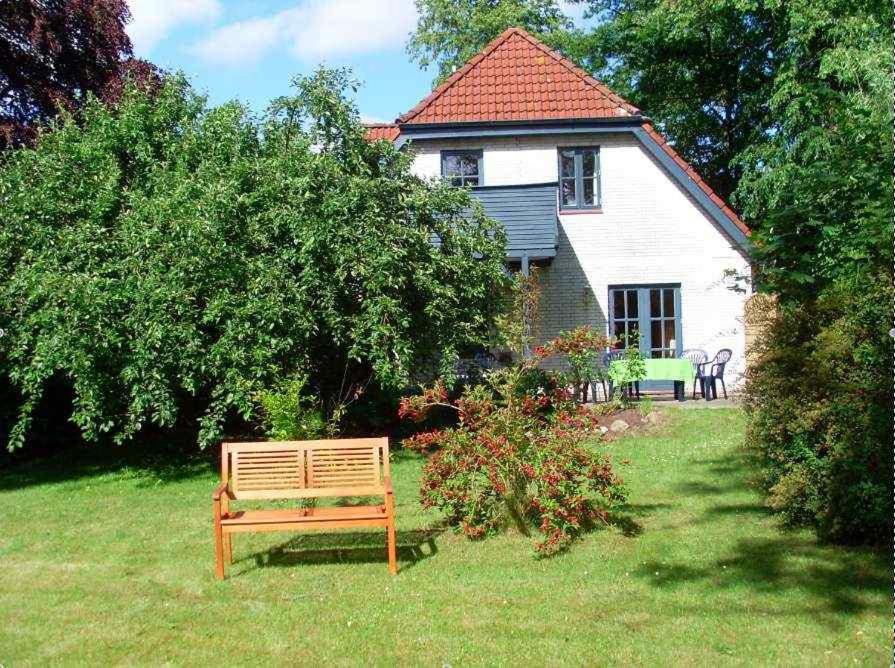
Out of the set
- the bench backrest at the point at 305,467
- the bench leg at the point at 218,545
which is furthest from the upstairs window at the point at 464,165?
the bench leg at the point at 218,545

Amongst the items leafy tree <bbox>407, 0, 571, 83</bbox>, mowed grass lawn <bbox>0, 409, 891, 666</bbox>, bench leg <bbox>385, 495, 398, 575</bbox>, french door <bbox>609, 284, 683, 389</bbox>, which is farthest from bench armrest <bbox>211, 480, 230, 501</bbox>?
leafy tree <bbox>407, 0, 571, 83</bbox>

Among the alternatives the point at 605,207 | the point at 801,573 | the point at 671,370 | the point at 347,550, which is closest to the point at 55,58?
the point at 605,207

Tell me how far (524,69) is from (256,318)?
1201cm

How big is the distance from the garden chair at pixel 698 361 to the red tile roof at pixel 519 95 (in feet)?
17.7

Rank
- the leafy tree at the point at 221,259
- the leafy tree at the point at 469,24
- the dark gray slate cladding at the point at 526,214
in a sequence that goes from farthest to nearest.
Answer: the leafy tree at the point at 469,24, the dark gray slate cladding at the point at 526,214, the leafy tree at the point at 221,259

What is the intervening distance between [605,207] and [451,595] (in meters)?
14.6

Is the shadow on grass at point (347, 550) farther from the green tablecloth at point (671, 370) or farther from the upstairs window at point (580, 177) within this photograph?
the upstairs window at point (580, 177)

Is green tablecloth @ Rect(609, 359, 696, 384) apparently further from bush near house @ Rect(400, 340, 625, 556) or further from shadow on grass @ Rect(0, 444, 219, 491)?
bush near house @ Rect(400, 340, 625, 556)

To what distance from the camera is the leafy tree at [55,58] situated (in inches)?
634

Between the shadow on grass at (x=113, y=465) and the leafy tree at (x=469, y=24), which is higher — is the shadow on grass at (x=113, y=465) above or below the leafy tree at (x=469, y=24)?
below

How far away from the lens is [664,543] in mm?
7652

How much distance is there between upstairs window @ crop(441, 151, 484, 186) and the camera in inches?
784

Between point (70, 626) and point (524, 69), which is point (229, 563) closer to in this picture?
point (70, 626)

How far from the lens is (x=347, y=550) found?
7883 mm
